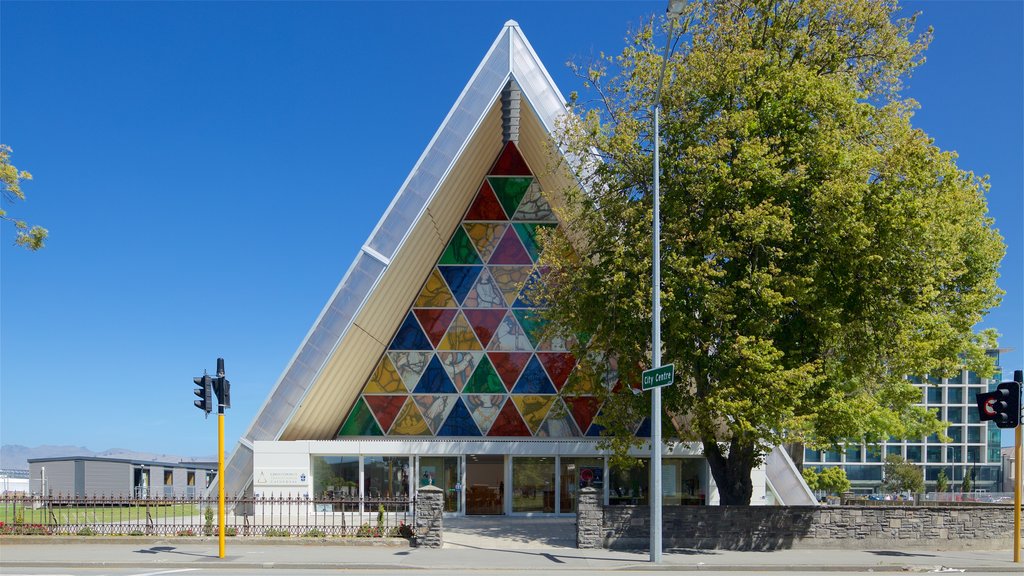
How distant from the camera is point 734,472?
64.2 ft

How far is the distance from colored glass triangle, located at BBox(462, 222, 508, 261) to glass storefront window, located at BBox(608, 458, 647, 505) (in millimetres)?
7896

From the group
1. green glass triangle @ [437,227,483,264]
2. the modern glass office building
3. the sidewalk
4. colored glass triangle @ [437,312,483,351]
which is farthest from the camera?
the modern glass office building

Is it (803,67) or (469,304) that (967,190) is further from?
(469,304)

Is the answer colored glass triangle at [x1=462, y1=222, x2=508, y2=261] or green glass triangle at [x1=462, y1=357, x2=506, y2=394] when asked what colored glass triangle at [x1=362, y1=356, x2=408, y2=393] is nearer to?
green glass triangle at [x1=462, y1=357, x2=506, y2=394]

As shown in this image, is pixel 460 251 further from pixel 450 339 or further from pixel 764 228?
pixel 764 228

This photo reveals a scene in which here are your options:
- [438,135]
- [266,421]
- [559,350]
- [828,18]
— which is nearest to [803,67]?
[828,18]

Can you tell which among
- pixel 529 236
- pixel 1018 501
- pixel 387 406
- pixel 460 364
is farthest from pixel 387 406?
pixel 1018 501

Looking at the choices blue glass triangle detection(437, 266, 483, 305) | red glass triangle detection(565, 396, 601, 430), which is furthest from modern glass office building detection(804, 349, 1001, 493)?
blue glass triangle detection(437, 266, 483, 305)

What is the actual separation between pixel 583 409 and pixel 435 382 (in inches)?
183

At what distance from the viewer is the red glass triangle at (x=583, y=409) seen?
26.0 m

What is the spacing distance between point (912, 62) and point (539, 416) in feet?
46.0

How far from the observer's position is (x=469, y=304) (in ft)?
86.8

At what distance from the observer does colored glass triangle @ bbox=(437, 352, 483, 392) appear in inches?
1029

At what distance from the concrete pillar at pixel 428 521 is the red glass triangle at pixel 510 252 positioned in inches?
411
